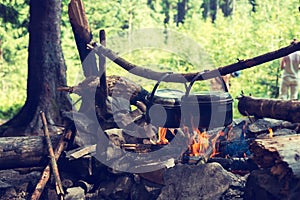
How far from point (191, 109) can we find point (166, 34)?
17335 mm

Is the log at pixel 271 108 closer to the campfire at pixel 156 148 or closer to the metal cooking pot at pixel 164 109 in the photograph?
the campfire at pixel 156 148

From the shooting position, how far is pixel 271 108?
21.9 feet

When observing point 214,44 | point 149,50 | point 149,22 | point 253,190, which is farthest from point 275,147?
point 149,22

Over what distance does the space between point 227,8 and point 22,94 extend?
2150 centimetres

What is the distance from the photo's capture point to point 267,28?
14797 mm

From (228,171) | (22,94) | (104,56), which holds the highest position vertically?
(104,56)

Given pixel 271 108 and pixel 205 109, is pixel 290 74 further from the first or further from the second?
pixel 205 109

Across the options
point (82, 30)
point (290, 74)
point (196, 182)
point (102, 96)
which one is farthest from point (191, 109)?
point (290, 74)

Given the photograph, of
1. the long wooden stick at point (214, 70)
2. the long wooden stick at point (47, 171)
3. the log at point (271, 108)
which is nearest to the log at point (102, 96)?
the long wooden stick at point (214, 70)

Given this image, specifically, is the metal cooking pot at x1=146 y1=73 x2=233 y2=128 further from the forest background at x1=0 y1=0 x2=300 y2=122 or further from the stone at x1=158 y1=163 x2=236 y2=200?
the forest background at x1=0 y1=0 x2=300 y2=122

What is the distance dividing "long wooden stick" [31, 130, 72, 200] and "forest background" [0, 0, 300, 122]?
16.3ft

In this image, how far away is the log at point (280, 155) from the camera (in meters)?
4.41

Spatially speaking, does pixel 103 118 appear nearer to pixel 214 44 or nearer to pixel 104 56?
pixel 104 56

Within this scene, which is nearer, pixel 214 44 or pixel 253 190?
pixel 253 190
